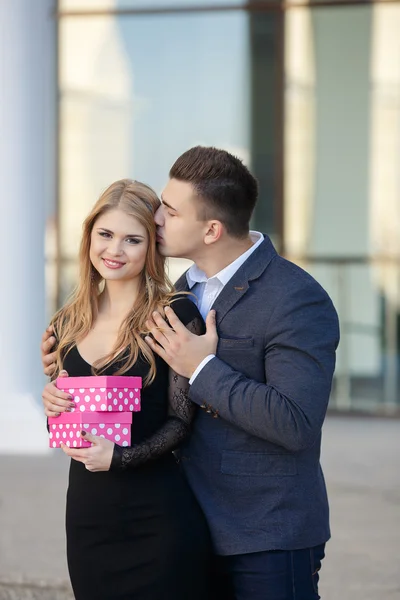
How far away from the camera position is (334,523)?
16.8 feet

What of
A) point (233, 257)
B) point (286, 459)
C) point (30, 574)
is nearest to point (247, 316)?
point (233, 257)

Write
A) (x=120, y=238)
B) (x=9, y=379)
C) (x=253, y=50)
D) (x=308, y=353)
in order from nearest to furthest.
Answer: (x=308, y=353) < (x=120, y=238) < (x=9, y=379) < (x=253, y=50)

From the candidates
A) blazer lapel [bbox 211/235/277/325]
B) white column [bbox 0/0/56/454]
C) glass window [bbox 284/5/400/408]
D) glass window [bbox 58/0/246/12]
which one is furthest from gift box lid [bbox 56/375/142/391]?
glass window [bbox 58/0/246/12]

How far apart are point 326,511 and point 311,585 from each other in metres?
0.19

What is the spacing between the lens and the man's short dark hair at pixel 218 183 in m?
2.58

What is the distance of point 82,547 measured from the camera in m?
2.58

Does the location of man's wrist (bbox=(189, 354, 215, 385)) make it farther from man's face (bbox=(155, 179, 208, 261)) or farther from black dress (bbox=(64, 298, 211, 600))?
man's face (bbox=(155, 179, 208, 261))

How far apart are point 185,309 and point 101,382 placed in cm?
32

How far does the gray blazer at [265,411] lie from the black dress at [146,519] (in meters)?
0.07

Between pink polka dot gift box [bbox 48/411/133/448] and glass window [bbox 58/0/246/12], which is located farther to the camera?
glass window [bbox 58/0/246/12]

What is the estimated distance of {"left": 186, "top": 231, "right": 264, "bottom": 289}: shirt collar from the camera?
103 inches

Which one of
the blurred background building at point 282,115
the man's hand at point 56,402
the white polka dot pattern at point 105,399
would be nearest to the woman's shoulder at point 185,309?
the white polka dot pattern at point 105,399

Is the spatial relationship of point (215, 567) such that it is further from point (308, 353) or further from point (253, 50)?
Result: point (253, 50)

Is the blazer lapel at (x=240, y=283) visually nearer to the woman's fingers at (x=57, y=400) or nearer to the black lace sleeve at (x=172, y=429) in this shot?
the black lace sleeve at (x=172, y=429)
